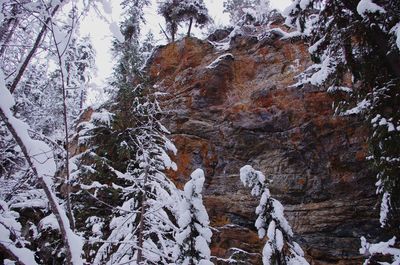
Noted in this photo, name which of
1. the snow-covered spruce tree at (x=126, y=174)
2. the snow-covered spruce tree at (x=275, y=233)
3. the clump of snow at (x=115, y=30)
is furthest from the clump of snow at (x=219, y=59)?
the clump of snow at (x=115, y=30)

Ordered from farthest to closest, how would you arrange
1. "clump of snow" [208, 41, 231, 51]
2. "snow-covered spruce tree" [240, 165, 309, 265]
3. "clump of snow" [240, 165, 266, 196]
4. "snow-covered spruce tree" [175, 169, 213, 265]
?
"clump of snow" [208, 41, 231, 51]
"clump of snow" [240, 165, 266, 196]
"snow-covered spruce tree" [240, 165, 309, 265]
"snow-covered spruce tree" [175, 169, 213, 265]

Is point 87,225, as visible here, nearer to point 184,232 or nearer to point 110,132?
point 110,132

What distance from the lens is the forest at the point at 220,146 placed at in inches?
167

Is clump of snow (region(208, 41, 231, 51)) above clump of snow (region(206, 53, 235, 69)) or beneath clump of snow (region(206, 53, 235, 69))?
above

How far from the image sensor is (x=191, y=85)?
583 inches

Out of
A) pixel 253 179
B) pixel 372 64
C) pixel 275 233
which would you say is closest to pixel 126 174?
pixel 253 179

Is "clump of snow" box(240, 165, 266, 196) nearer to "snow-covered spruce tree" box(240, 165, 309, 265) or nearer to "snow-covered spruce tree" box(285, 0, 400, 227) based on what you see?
"snow-covered spruce tree" box(240, 165, 309, 265)

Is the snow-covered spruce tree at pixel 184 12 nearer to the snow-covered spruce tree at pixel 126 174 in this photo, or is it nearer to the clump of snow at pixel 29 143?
the snow-covered spruce tree at pixel 126 174

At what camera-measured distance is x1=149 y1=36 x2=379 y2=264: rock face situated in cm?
1092

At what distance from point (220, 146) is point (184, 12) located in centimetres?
1132

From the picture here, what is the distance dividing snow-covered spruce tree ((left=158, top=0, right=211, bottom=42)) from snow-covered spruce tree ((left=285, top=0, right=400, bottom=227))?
13601mm

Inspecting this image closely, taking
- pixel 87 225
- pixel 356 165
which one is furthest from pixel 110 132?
pixel 356 165

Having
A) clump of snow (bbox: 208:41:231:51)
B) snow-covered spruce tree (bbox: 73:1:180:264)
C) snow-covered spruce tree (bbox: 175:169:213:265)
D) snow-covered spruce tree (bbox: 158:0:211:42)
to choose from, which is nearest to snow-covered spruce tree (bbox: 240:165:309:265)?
snow-covered spruce tree (bbox: 175:169:213:265)

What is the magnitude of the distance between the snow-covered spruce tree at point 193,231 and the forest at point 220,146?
0.10 feet
